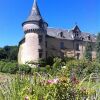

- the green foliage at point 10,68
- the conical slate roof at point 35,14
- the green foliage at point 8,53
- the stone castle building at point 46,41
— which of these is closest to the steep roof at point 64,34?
the stone castle building at point 46,41

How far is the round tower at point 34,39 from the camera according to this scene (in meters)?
53.6

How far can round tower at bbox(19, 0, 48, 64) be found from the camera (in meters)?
53.6

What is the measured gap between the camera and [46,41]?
56688mm

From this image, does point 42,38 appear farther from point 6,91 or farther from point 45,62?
point 6,91

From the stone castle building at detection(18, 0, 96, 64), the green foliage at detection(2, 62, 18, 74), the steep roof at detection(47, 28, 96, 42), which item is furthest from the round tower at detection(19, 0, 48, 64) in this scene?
the green foliage at detection(2, 62, 18, 74)

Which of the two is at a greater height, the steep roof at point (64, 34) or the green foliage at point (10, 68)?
the steep roof at point (64, 34)

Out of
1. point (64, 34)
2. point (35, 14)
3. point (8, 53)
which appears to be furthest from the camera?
point (8, 53)

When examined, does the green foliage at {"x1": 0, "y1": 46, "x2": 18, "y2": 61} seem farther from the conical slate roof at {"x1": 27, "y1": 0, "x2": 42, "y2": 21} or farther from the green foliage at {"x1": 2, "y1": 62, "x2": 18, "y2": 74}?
the green foliage at {"x1": 2, "y1": 62, "x2": 18, "y2": 74}

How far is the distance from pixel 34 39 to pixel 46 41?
2992 millimetres

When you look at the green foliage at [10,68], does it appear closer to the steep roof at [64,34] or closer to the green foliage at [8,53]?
the steep roof at [64,34]

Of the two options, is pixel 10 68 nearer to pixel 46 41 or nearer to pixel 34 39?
pixel 34 39

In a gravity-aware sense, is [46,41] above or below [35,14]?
below

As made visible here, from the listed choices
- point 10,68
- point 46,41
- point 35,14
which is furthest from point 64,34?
point 10,68

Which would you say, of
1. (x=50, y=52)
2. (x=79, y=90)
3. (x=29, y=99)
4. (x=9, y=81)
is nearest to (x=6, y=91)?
(x=9, y=81)
